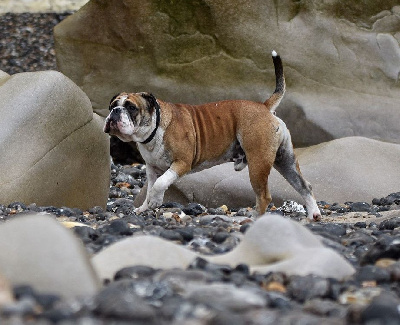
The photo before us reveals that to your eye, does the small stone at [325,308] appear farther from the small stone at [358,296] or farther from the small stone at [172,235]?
the small stone at [172,235]

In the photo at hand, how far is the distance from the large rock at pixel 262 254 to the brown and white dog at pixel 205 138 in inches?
141

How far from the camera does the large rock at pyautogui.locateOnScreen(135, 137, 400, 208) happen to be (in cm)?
874

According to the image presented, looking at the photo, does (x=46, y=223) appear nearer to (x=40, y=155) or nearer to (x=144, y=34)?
(x=40, y=155)

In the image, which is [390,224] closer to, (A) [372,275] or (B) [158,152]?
(A) [372,275]

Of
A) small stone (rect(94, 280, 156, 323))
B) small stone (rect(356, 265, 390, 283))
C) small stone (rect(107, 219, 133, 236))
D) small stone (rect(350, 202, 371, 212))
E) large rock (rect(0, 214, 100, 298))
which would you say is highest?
small stone (rect(94, 280, 156, 323))

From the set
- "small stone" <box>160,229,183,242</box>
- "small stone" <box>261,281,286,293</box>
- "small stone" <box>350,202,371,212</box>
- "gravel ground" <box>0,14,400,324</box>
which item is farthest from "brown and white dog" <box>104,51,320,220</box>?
"small stone" <box>261,281,286,293</box>

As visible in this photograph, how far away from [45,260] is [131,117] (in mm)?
4787

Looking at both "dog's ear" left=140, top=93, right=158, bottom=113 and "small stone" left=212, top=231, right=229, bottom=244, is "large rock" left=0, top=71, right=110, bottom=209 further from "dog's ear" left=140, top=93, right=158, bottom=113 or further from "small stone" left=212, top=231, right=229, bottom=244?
"small stone" left=212, top=231, right=229, bottom=244

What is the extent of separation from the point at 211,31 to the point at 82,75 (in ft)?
6.55

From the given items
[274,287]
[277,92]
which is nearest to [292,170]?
[277,92]

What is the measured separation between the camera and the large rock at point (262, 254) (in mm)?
3324

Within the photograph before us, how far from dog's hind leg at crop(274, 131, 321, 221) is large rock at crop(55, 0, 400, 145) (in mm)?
3304

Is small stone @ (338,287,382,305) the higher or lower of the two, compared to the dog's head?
higher

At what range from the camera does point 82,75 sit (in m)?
11.5
